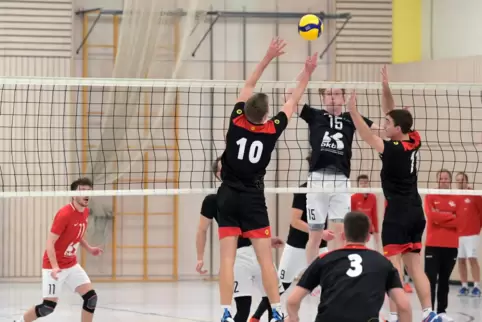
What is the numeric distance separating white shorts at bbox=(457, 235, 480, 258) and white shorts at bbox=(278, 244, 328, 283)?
5.12 metres

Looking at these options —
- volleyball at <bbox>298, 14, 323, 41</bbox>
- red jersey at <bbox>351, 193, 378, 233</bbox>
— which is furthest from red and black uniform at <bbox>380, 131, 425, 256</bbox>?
red jersey at <bbox>351, 193, 378, 233</bbox>

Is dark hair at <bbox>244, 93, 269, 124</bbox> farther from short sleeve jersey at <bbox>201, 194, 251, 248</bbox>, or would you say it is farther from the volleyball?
the volleyball

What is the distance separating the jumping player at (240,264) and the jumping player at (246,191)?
49cm

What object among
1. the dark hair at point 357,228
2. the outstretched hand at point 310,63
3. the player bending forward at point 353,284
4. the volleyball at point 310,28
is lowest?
the player bending forward at point 353,284

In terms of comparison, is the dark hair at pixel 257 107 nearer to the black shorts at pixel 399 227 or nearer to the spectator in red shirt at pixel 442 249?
the black shorts at pixel 399 227

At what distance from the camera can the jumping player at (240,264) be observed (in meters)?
8.67

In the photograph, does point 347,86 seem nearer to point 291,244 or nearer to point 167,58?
point 291,244

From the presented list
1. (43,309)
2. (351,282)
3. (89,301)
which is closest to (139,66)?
(89,301)

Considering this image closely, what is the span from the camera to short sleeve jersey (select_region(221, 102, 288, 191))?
799 cm

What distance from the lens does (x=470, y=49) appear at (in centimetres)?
1606

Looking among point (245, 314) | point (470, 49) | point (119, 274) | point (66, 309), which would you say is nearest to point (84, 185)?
point (245, 314)

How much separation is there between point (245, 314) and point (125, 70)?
571cm

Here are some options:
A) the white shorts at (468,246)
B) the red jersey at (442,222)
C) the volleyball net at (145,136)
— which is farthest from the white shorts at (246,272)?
the white shorts at (468,246)

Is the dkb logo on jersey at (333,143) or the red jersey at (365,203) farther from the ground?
the dkb logo on jersey at (333,143)
